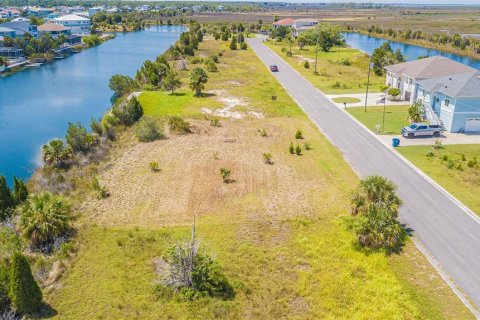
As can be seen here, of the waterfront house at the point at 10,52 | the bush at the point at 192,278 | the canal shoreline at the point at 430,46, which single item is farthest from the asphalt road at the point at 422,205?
the canal shoreline at the point at 430,46

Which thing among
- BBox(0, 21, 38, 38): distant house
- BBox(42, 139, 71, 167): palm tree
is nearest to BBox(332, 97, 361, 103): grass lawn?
BBox(42, 139, 71, 167): palm tree

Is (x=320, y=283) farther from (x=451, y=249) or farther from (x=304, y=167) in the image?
(x=304, y=167)

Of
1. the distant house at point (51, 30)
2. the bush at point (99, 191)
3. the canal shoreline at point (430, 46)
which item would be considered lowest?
the bush at point (99, 191)

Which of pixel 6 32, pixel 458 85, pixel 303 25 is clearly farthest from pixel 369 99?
pixel 6 32

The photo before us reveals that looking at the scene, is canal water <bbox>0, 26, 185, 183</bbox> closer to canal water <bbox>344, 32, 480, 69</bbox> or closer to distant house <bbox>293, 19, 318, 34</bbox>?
Result: distant house <bbox>293, 19, 318, 34</bbox>

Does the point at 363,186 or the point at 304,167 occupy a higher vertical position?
the point at 363,186

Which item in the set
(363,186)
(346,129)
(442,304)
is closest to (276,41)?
(346,129)

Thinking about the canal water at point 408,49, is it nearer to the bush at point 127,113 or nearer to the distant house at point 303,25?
the distant house at point 303,25
